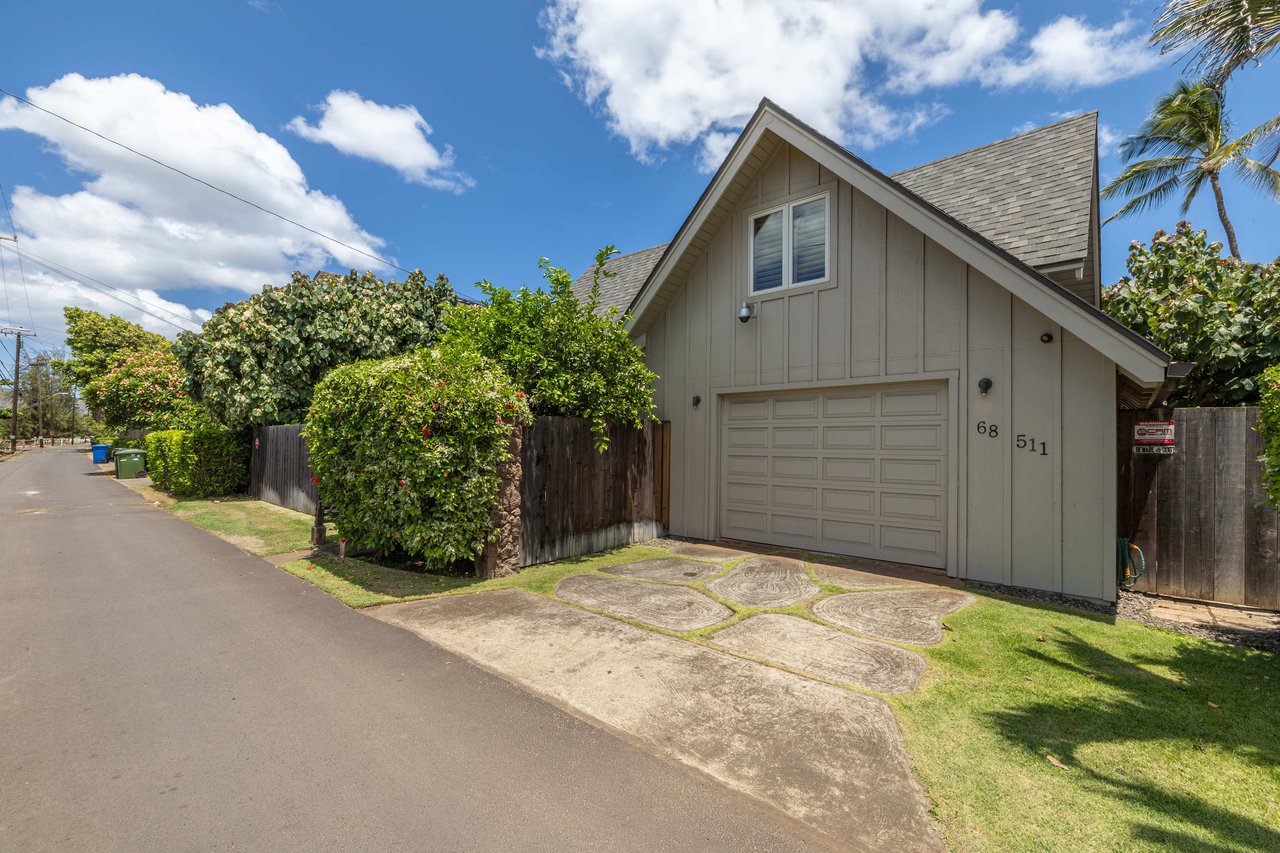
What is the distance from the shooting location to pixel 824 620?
196 inches

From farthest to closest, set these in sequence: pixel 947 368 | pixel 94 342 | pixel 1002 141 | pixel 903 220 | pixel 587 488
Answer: pixel 94 342, pixel 1002 141, pixel 587 488, pixel 903 220, pixel 947 368

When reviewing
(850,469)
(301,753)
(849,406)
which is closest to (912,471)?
(850,469)

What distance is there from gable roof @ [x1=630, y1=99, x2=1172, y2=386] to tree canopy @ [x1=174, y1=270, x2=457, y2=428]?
6.55 meters

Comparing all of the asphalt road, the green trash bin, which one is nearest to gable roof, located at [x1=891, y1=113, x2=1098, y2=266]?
the asphalt road

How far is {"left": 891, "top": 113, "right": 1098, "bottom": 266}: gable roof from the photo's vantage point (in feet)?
20.4

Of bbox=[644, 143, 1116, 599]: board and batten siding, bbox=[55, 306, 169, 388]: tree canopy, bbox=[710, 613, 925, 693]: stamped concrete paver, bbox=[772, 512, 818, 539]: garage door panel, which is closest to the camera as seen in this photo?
bbox=[710, 613, 925, 693]: stamped concrete paver

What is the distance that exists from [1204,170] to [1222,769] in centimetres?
2144

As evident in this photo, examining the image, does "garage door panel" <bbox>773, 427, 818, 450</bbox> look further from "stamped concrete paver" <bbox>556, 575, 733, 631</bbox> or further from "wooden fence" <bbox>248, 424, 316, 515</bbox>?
"wooden fence" <bbox>248, 424, 316, 515</bbox>

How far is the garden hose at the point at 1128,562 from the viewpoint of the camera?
19.4 feet

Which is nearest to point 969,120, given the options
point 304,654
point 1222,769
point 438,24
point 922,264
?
point 922,264

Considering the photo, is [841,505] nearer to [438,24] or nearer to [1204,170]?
[438,24]

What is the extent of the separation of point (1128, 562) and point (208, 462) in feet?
62.8

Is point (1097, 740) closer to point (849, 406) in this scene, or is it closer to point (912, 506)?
point (912, 506)

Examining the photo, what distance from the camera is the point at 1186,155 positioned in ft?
55.9
